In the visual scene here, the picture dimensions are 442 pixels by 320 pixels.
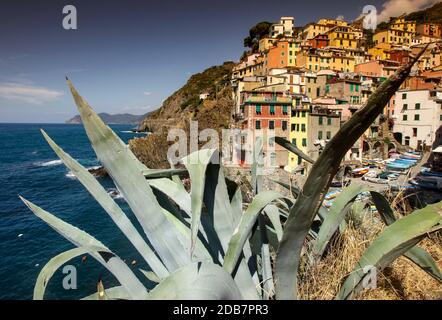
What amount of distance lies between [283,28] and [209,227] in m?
54.9

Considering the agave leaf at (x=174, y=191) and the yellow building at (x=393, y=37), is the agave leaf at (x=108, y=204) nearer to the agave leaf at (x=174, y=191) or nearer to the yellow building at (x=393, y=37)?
the agave leaf at (x=174, y=191)

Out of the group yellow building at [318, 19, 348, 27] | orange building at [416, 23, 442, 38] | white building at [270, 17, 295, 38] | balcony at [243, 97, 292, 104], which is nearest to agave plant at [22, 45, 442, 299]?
balcony at [243, 97, 292, 104]

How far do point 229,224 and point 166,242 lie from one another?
13.8 inches

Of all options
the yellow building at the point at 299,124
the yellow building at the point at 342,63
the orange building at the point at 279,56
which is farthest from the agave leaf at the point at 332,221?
the yellow building at the point at 342,63

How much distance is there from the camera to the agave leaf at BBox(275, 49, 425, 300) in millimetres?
826

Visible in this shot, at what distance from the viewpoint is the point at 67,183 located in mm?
33094

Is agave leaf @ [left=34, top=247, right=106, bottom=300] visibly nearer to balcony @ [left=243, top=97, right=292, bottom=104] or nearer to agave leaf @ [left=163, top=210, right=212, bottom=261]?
agave leaf @ [left=163, top=210, right=212, bottom=261]

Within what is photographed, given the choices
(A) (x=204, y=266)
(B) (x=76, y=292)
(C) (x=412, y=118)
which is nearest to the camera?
(A) (x=204, y=266)

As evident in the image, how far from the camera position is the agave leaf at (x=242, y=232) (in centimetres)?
120

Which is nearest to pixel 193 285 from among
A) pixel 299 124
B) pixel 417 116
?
pixel 299 124
